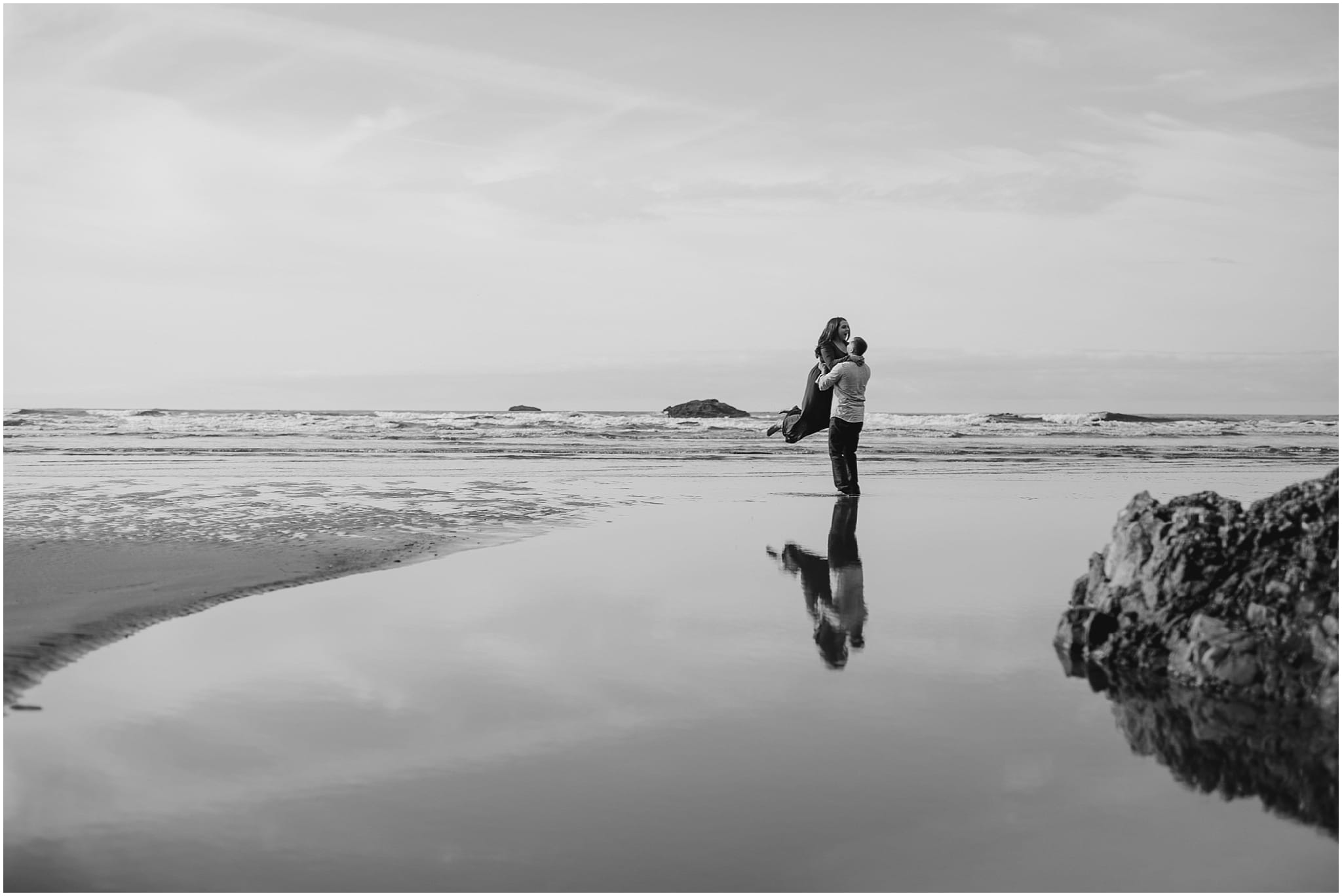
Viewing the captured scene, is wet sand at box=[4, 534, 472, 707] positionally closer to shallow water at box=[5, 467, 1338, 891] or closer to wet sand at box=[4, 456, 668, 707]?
wet sand at box=[4, 456, 668, 707]

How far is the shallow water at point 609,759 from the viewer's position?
247cm

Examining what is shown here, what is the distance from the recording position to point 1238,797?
2.86 meters

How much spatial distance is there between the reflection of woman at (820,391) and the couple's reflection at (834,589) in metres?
3.55

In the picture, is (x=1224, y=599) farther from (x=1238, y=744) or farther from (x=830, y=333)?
(x=830, y=333)

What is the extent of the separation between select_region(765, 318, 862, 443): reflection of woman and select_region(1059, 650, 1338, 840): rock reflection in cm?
832

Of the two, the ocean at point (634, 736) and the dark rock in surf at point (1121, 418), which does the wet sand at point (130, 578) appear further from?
the dark rock in surf at point (1121, 418)

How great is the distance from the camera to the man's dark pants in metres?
11.6

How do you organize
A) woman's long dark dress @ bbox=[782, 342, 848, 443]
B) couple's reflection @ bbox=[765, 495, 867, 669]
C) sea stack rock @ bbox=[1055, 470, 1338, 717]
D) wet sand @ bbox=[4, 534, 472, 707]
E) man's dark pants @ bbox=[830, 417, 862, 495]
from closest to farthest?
sea stack rock @ bbox=[1055, 470, 1338, 717] → wet sand @ bbox=[4, 534, 472, 707] → couple's reflection @ bbox=[765, 495, 867, 669] → man's dark pants @ bbox=[830, 417, 862, 495] → woman's long dark dress @ bbox=[782, 342, 848, 443]

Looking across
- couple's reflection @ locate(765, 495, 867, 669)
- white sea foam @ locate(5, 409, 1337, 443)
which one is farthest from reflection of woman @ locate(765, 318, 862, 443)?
white sea foam @ locate(5, 409, 1337, 443)

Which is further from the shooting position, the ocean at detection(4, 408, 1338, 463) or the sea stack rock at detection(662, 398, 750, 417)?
the sea stack rock at detection(662, 398, 750, 417)

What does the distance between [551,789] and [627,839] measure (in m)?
0.37

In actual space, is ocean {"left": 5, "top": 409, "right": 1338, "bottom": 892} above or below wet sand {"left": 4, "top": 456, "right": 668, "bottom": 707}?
below

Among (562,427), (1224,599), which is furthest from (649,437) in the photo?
(1224,599)

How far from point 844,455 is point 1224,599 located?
25.2 feet
